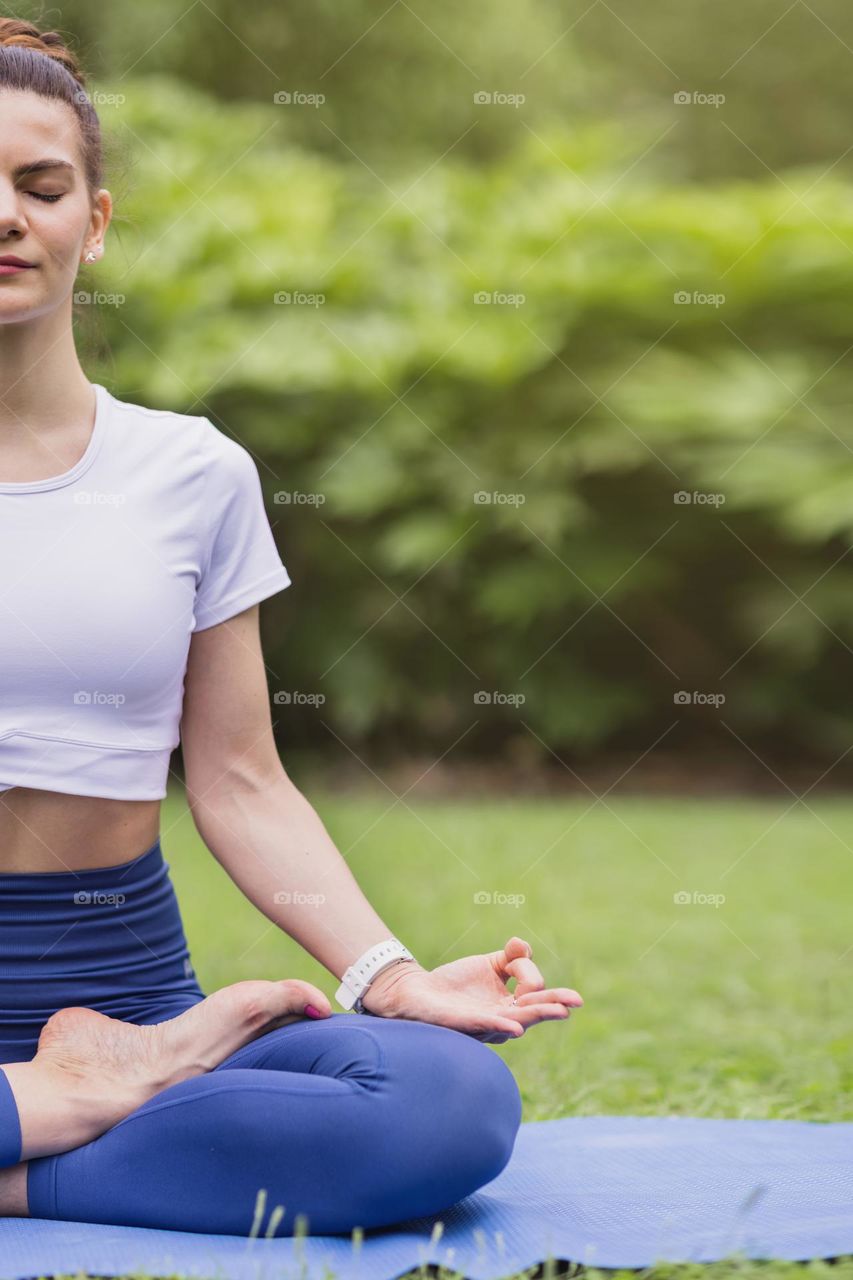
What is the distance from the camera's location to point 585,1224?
72.9 inches

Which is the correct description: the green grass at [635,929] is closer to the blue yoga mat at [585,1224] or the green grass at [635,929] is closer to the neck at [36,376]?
the blue yoga mat at [585,1224]

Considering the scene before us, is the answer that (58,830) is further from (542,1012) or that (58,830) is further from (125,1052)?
(542,1012)

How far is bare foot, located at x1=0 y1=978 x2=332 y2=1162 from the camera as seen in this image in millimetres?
1793

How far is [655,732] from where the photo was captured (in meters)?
6.73

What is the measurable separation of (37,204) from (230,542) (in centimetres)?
50

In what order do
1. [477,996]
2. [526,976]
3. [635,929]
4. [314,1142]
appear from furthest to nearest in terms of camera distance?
[635,929], [477,996], [526,976], [314,1142]

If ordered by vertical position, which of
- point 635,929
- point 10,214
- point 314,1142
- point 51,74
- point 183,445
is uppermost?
point 51,74

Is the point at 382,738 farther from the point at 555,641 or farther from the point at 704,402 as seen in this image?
the point at 704,402

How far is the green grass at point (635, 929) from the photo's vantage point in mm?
2771

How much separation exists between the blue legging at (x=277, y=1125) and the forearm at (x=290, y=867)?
125mm

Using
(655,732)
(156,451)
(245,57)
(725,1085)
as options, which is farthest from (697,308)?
(156,451)

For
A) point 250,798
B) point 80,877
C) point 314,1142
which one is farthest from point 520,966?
point 80,877

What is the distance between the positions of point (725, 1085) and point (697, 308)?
446 cm

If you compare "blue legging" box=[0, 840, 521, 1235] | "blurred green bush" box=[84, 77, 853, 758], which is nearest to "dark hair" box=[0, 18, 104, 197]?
"blue legging" box=[0, 840, 521, 1235]
